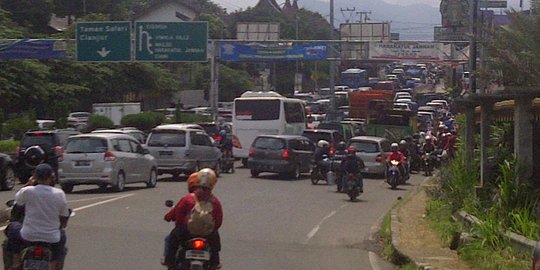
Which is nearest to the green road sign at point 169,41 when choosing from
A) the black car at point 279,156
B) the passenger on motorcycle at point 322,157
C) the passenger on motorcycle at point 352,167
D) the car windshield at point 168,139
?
the black car at point 279,156

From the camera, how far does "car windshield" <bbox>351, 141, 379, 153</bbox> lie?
3712 cm

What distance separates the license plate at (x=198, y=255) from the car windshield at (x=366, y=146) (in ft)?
90.6

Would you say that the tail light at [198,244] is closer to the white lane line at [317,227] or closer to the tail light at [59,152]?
the white lane line at [317,227]

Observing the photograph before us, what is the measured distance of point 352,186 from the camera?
26391mm

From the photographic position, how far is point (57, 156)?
2758 centimetres

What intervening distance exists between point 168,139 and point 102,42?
34.6ft

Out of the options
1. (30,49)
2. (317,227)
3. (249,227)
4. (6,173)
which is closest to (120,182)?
(6,173)

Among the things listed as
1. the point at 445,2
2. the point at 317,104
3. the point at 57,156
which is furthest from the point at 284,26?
the point at 57,156

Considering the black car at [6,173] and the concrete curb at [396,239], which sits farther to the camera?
the black car at [6,173]

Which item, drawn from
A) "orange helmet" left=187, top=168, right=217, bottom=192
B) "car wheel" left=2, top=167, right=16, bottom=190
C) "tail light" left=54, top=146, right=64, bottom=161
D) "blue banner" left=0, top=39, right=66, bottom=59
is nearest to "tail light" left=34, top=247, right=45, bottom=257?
"orange helmet" left=187, top=168, right=217, bottom=192

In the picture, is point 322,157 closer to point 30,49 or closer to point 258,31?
point 30,49

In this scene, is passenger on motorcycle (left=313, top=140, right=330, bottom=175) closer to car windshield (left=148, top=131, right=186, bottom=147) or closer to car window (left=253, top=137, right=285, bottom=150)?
car window (left=253, top=137, right=285, bottom=150)

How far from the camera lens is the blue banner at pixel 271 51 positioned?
44594mm

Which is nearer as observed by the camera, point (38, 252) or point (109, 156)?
point (38, 252)
